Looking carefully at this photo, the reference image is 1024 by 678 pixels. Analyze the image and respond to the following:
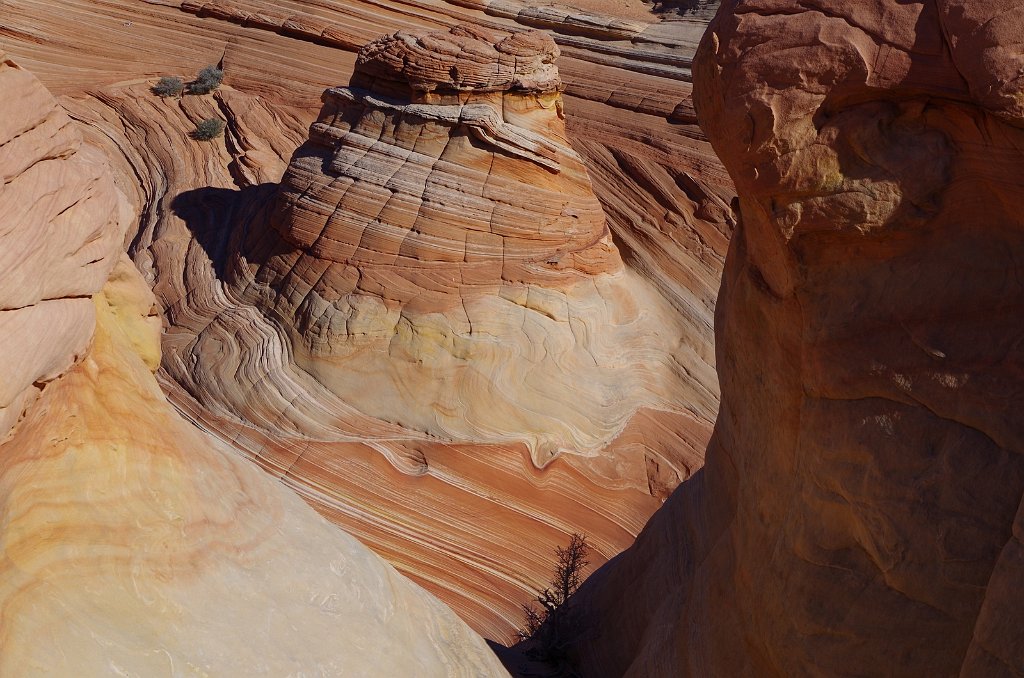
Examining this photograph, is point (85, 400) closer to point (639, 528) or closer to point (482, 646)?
point (482, 646)

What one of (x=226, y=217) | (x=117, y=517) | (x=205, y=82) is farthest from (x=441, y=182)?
(x=205, y=82)

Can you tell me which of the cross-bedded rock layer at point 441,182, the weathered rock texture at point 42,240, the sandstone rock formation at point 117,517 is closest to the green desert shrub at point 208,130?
the cross-bedded rock layer at point 441,182

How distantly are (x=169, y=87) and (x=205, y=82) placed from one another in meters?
0.42

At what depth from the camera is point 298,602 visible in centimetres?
315

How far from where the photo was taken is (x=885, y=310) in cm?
254

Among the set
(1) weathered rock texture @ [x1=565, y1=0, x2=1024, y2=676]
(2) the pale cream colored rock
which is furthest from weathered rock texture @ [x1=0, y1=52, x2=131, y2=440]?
(1) weathered rock texture @ [x1=565, y1=0, x2=1024, y2=676]

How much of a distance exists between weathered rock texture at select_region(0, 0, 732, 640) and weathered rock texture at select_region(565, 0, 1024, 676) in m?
3.16

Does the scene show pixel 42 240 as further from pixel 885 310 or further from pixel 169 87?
pixel 169 87

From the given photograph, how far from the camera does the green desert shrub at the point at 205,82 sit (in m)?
11.6

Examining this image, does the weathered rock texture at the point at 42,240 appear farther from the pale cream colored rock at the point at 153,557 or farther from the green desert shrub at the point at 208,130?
the green desert shrub at the point at 208,130

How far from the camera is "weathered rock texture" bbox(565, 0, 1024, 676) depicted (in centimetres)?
231

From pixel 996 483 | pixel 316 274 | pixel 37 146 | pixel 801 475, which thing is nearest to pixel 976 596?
pixel 996 483

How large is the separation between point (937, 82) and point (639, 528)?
4744mm

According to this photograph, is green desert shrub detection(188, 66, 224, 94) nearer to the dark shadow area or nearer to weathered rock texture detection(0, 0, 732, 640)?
weathered rock texture detection(0, 0, 732, 640)
